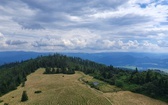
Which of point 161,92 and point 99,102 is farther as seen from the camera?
point 161,92

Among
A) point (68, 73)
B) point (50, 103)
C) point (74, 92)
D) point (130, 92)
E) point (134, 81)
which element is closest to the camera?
point (50, 103)

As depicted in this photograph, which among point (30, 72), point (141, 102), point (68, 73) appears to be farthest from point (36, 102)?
point (30, 72)

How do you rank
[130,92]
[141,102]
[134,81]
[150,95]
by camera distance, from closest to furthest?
[141,102] < [150,95] < [130,92] < [134,81]

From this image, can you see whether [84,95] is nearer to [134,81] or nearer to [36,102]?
[36,102]

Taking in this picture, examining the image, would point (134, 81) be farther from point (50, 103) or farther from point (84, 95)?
point (50, 103)

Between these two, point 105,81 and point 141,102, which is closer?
point 141,102

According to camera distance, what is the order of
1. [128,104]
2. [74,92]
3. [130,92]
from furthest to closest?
1. [130,92]
2. [74,92]
3. [128,104]

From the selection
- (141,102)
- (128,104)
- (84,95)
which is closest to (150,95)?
(141,102)

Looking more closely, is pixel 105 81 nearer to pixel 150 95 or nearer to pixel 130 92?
pixel 130 92
